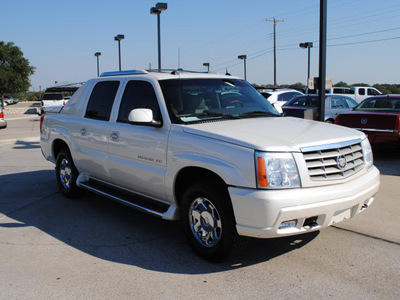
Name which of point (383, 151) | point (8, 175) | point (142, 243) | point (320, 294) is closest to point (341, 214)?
point (320, 294)

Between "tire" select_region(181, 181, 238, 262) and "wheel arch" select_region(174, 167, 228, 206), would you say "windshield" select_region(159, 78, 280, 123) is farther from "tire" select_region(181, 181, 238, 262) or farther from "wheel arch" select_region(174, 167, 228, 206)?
"tire" select_region(181, 181, 238, 262)

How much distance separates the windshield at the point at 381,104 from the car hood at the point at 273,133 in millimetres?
6113

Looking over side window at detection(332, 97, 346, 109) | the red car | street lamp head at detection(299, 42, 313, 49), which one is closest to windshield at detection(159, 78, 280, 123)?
the red car

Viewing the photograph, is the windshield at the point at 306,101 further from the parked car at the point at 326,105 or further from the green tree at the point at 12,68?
the green tree at the point at 12,68

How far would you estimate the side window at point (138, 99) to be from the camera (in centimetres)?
484

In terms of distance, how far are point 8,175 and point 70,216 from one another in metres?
3.59

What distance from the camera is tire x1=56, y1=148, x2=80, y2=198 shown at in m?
6.43

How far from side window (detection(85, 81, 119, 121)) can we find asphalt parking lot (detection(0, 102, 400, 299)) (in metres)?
1.41

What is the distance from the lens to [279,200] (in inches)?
138

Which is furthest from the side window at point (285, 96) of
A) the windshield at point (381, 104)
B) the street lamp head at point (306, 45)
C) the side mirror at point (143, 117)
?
the street lamp head at point (306, 45)

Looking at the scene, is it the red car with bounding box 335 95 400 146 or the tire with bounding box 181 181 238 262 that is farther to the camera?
the red car with bounding box 335 95 400 146

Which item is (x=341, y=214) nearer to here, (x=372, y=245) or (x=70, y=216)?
(x=372, y=245)

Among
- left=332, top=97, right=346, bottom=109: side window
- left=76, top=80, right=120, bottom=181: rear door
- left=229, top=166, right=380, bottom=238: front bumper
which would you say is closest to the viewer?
left=229, top=166, right=380, bottom=238: front bumper

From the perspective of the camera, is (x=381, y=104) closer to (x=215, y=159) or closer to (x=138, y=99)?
(x=138, y=99)
